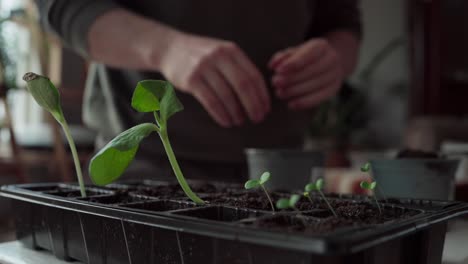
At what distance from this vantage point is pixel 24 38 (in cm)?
337

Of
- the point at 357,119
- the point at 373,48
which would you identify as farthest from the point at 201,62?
the point at 373,48

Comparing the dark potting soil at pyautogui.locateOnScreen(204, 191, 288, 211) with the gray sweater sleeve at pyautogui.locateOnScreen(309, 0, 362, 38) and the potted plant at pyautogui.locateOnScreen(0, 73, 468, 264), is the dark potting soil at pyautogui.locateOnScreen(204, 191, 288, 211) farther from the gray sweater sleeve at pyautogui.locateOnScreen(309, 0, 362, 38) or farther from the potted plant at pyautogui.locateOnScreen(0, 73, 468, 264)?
the gray sweater sleeve at pyautogui.locateOnScreen(309, 0, 362, 38)

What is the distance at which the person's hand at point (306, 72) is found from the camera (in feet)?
3.36

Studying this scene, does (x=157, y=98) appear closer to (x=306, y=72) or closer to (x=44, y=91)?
(x=44, y=91)

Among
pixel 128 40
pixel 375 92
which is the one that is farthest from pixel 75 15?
pixel 375 92

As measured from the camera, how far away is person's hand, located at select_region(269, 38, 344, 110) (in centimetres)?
103

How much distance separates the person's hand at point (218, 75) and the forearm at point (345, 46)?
0.43 metres

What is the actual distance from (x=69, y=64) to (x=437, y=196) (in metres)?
2.83

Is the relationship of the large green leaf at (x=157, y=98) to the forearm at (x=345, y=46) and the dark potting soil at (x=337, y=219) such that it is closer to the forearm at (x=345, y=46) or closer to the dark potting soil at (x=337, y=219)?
the dark potting soil at (x=337, y=219)

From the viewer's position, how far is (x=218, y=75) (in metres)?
0.90

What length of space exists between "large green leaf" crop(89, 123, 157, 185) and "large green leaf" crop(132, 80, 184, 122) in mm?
28

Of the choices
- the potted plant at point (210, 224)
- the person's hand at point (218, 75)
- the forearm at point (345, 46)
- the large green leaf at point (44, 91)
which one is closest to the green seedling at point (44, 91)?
the large green leaf at point (44, 91)

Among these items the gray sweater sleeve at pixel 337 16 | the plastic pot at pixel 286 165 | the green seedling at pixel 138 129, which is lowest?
the plastic pot at pixel 286 165

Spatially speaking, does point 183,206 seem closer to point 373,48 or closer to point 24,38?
point 24,38
